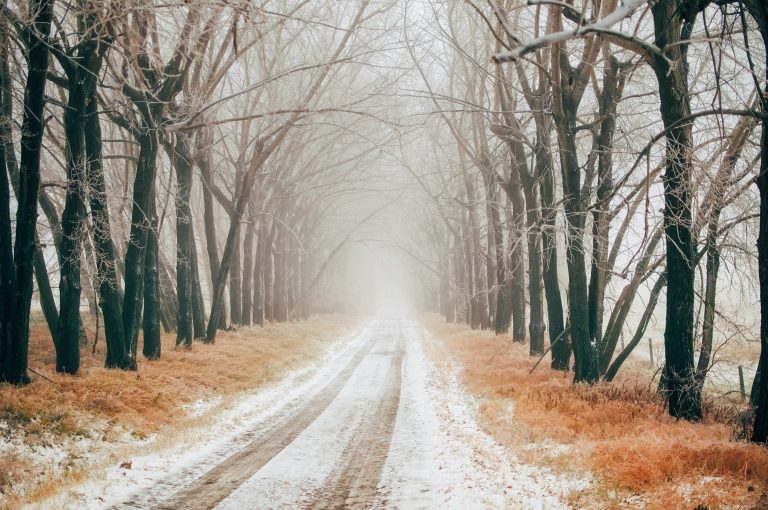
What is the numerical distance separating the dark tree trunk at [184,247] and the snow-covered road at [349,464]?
5898 millimetres

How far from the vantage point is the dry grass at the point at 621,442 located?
5.29m

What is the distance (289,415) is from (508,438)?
4.27 meters

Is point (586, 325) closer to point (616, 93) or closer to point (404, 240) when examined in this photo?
point (616, 93)

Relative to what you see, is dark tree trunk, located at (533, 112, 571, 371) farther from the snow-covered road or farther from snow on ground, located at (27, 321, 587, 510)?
snow on ground, located at (27, 321, 587, 510)

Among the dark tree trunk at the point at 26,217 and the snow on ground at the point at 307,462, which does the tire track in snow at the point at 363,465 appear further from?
the dark tree trunk at the point at 26,217

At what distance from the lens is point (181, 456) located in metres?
7.62

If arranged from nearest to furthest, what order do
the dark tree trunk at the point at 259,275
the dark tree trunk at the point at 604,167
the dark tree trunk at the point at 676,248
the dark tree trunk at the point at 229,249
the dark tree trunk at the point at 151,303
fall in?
the dark tree trunk at the point at 676,248 → the dark tree trunk at the point at 604,167 → the dark tree trunk at the point at 151,303 → the dark tree trunk at the point at 229,249 → the dark tree trunk at the point at 259,275

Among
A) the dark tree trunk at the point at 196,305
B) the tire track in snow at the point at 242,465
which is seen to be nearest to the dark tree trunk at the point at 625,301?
the tire track in snow at the point at 242,465

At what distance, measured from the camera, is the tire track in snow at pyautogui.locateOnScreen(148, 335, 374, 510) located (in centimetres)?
581

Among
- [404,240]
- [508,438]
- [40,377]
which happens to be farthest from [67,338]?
[404,240]

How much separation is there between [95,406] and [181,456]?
274 cm

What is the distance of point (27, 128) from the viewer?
31.3 feet

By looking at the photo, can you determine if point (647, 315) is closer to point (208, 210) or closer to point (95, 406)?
point (95, 406)

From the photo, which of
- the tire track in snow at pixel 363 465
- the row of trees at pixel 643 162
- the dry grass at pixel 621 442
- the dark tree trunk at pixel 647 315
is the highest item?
the row of trees at pixel 643 162
